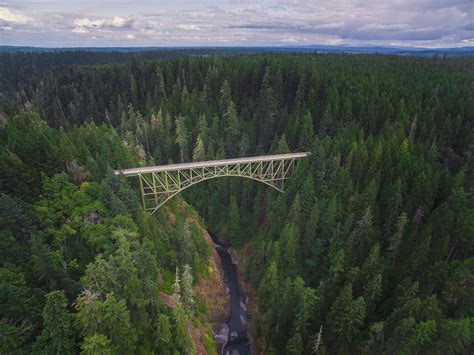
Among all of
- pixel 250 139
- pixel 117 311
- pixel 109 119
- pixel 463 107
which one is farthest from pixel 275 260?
pixel 109 119

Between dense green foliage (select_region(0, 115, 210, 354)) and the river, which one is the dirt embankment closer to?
the river

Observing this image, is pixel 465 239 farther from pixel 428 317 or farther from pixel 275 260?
pixel 275 260

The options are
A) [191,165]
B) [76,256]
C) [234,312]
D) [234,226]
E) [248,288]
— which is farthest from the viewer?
[234,226]

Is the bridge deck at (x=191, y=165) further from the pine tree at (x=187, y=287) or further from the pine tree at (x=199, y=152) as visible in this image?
the pine tree at (x=199, y=152)

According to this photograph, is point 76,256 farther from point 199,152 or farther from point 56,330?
point 199,152

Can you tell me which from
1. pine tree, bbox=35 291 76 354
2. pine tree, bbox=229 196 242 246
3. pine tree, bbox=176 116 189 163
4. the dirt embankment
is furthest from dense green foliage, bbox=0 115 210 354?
pine tree, bbox=176 116 189 163

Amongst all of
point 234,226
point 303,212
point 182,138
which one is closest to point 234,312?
point 234,226
